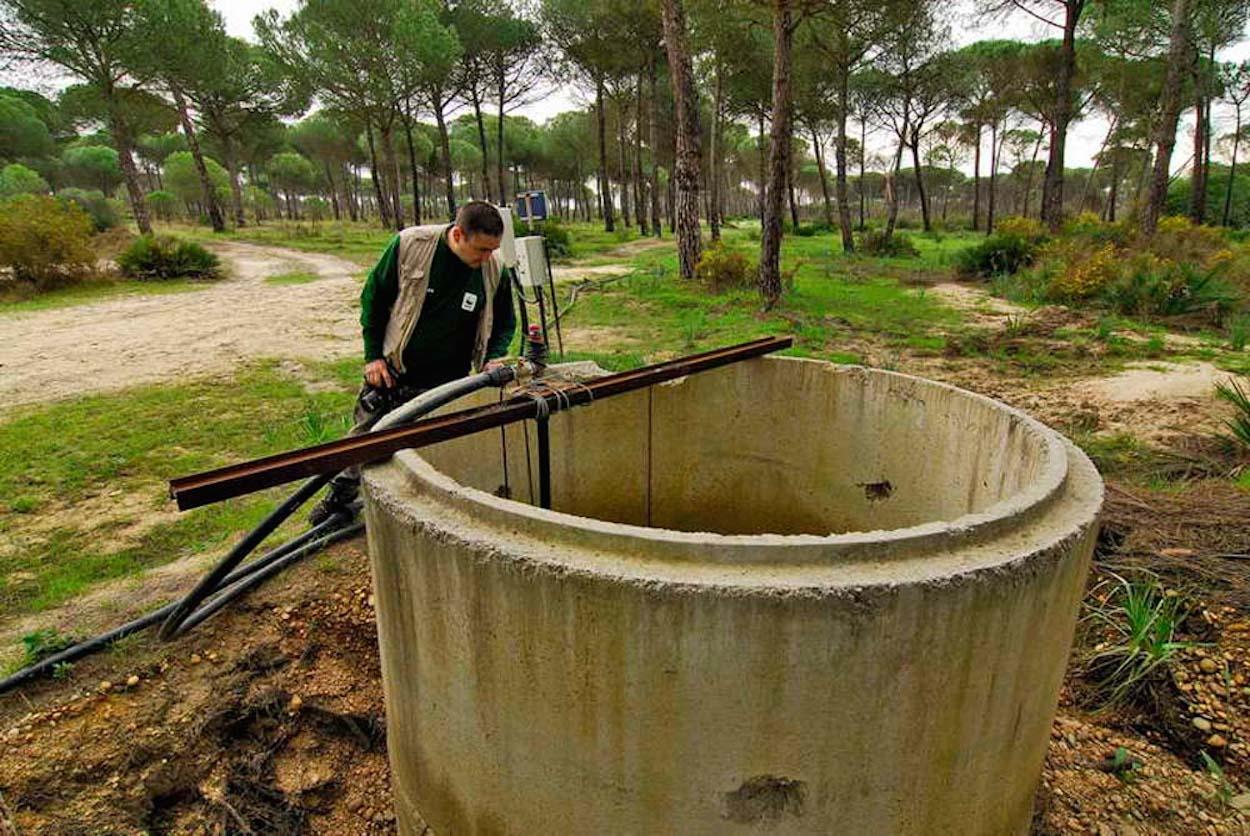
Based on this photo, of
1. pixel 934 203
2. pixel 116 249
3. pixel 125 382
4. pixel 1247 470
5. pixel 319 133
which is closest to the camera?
pixel 1247 470

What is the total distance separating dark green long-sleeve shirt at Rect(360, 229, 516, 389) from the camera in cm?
333

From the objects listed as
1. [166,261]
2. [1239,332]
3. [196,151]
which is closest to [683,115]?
[1239,332]

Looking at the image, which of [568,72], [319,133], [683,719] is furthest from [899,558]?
[319,133]

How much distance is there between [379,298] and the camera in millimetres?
3373

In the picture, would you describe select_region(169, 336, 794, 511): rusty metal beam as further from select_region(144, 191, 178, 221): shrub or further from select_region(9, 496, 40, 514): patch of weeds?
select_region(144, 191, 178, 221): shrub

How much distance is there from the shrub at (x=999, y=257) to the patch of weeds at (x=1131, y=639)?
11.6 meters

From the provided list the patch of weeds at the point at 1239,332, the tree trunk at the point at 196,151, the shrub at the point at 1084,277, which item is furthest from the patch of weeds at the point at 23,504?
the tree trunk at the point at 196,151

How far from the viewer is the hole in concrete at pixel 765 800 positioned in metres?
1.70

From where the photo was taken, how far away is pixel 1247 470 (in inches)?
186

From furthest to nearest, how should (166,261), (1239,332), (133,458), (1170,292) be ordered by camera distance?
(166,261) → (1170,292) → (1239,332) → (133,458)

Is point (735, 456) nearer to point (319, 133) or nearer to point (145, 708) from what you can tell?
point (145, 708)

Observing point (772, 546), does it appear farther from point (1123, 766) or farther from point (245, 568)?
point (245, 568)

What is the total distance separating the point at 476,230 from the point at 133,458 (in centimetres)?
381

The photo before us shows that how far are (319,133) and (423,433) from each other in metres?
41.7
